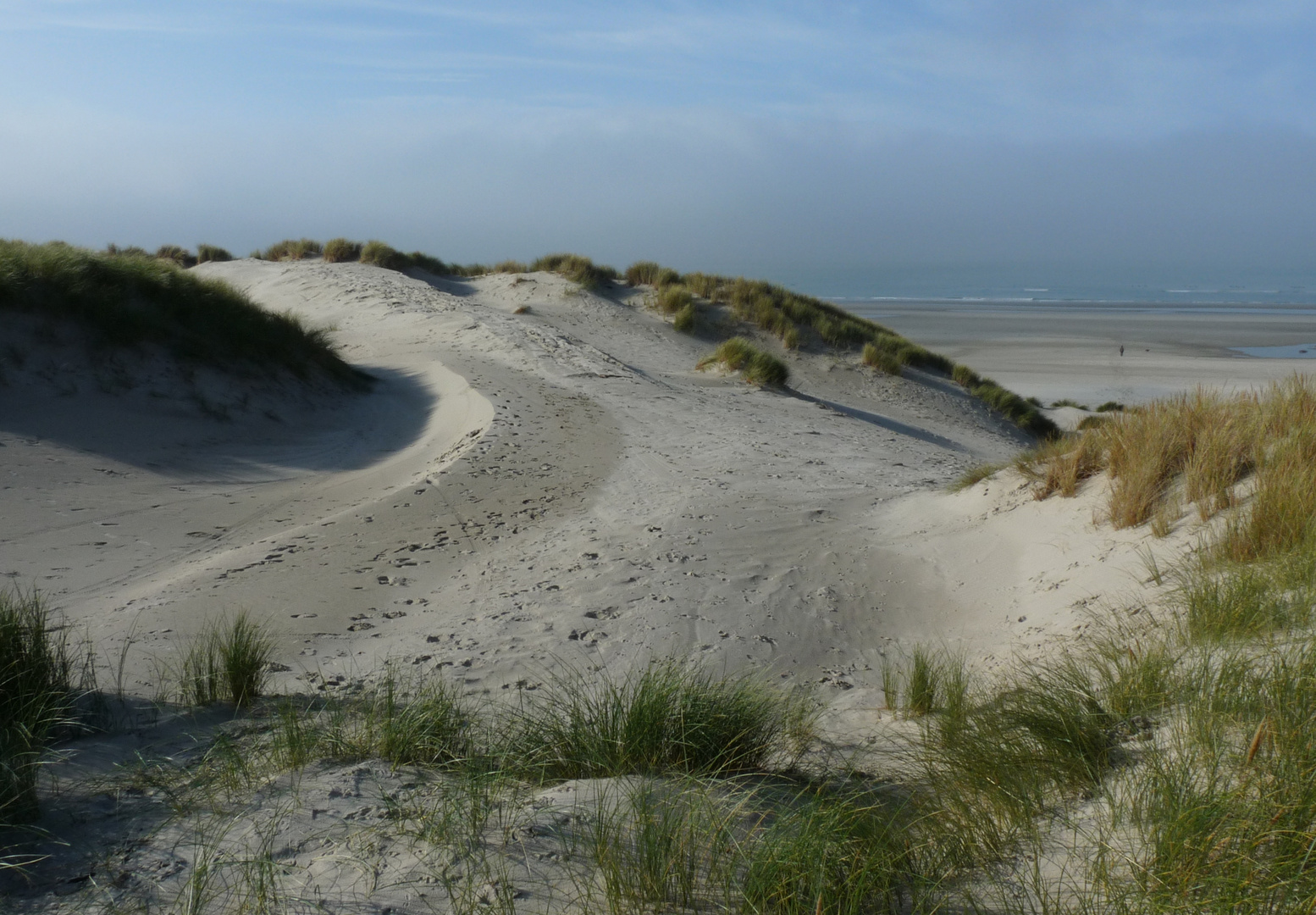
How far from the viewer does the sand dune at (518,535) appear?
491 cm

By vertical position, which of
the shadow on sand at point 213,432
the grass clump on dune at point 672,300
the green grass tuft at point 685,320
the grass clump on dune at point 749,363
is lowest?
the shadow on sand at point 213,432

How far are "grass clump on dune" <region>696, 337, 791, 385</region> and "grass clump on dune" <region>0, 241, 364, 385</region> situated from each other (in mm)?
6570

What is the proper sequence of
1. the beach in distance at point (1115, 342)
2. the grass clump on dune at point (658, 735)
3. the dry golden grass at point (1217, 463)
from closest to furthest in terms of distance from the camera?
the grass clump on dune at point (658, 735) → the dry golden grass at point (1217, 463) → the beach in distance at point (1115, 342)

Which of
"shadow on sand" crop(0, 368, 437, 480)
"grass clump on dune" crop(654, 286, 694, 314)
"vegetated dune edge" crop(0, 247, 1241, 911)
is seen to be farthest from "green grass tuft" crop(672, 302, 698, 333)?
"shadow on sand" crop(0, 368, 437, 480)

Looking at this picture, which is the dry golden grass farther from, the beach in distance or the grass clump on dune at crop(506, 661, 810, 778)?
the beach in distance

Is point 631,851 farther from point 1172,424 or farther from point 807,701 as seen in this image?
point 1172,424

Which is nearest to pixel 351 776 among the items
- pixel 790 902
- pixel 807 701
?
pixel 790 902

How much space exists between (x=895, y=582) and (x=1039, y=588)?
98cm

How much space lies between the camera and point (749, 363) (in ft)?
49.4

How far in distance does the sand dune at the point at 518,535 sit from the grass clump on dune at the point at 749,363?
268 cm

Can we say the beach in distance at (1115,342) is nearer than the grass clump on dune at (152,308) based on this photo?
No

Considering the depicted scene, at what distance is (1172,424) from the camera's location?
18.7ft

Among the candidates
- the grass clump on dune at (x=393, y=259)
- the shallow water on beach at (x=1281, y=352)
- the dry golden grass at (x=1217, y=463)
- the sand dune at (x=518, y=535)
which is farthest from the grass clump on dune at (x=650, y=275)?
the shallow water on beach at (x=1281, y=352)

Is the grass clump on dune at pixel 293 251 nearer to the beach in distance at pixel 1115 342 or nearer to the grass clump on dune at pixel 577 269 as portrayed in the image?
the grass clump on dune at pixel 577 269
